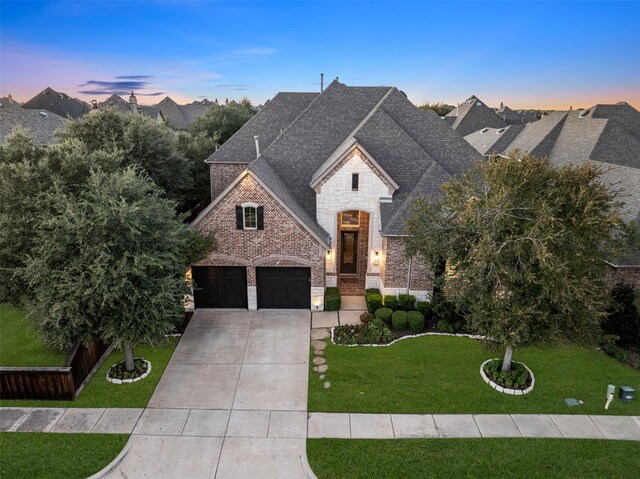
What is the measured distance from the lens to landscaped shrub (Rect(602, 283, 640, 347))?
17047 millimetres

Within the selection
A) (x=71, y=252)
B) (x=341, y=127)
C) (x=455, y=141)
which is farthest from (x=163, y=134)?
(x=455, y=141)

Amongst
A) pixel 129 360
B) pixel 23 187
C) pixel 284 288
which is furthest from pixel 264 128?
pixel 129 360

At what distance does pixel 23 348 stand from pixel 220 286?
852cm

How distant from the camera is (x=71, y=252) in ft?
43.8

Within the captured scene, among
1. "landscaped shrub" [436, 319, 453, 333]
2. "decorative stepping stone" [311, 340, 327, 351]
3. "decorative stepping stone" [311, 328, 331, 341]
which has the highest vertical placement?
"landscaped shrub" [436, 319, 453, 333]

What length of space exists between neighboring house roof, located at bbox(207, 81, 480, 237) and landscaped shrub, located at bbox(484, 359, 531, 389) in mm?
7570

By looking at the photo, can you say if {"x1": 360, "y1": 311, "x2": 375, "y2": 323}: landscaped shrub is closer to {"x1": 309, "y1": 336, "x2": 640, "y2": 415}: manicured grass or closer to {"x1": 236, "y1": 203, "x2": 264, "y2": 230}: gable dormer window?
{"x1": 309, "y1": 336, "x2": 640, "y2": 415}: manicured grass

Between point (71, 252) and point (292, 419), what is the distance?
924cm

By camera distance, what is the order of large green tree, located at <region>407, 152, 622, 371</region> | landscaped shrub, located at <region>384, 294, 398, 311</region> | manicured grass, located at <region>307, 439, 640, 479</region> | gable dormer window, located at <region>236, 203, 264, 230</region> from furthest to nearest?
landscaped shrub, located at <region>384, 294, 398, 311</region>
gable dormer window, located at <region>236, 203, 264, 230</region>
large green tree, located at <region>407, 152, 622, 371</region>
manicured grass, located at <region>307, 439, 640, 479</region>

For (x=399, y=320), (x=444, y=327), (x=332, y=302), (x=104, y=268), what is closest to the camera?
(x=104, y=268)

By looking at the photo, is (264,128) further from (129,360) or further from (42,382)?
(42,382)

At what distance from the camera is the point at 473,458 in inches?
451

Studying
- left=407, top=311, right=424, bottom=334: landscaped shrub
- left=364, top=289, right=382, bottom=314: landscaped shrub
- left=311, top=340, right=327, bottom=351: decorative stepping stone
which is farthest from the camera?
left=364, top=289, right=382, bottom=314: landscaped shrub

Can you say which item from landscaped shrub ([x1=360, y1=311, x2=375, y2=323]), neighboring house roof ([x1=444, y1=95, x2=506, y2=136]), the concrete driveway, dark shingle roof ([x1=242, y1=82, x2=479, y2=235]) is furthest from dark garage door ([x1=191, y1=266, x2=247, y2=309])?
A: neighboring house roof ([x1=444, y1=95, x2=506, y2=136])
